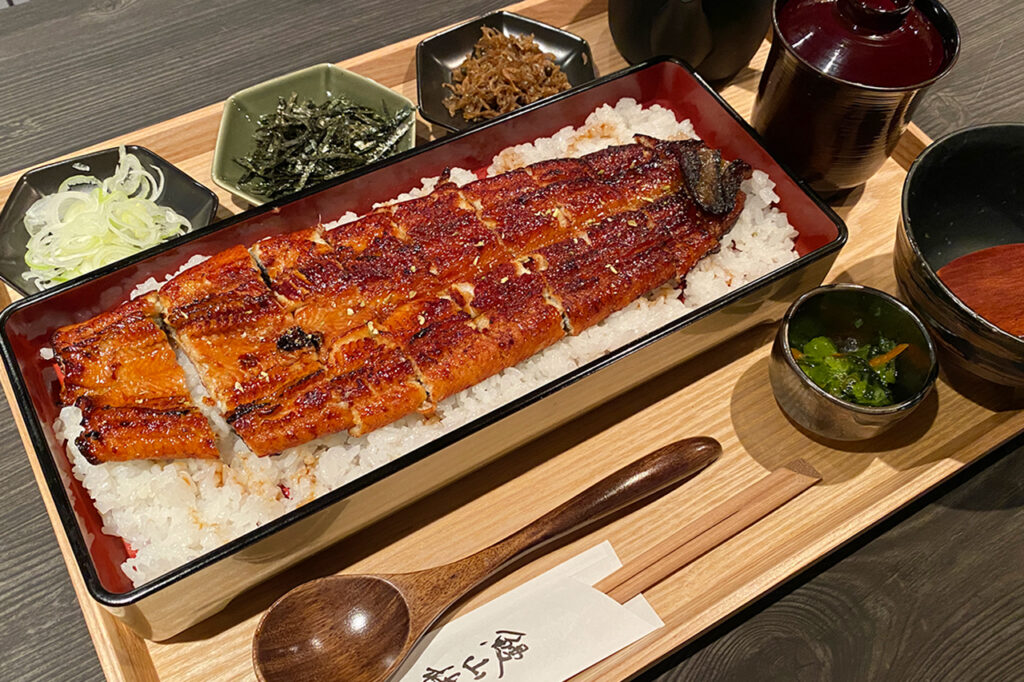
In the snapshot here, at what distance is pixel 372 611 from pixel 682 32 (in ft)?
8.37

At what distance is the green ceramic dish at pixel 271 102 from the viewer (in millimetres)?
2891

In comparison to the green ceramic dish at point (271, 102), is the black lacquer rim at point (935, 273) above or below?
below

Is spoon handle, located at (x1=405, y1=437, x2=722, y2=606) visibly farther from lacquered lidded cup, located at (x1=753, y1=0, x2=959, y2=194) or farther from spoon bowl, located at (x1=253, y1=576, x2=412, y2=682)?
lacquered lidded cup, located at (x1=753, y1=0, x2=959, y2=194)

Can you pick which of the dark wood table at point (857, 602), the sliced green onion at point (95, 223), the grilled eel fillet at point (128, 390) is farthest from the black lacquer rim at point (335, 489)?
the dark wood table at point (857, 602)

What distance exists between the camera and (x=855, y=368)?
89.5 inches

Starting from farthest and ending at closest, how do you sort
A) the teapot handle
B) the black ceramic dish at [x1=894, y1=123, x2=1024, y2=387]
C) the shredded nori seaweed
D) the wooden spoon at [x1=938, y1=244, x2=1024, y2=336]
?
the teapot handle
the shredded nori seaweed
the wooden spoon at [x1=938, y1=244, x2=1024, y2=336]
the black ceramic dish at [x1=894, y1=123, x2=1024, y2=387]

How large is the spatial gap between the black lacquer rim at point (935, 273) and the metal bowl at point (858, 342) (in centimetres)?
11

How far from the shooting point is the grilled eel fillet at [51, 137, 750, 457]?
216cm

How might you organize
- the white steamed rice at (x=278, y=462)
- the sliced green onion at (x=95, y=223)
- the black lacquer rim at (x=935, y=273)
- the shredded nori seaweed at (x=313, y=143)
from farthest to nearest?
1. the shredded nori seaweed at (x=313, y=143)
2. the sliced green onion at (x=95, y=223)
3. the black lacquer rim at (x=935, y=273)
4. the white steamed rice at (x=278, y=462)

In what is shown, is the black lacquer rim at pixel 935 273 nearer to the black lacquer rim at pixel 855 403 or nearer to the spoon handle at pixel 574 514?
the black lacquer rim at pixel 855 403

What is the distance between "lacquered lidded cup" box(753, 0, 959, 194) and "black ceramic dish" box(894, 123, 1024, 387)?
23 centimetres

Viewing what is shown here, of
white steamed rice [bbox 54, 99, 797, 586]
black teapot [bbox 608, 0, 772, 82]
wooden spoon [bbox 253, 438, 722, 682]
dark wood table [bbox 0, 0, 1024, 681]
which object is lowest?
dark wood table [bbox 0, 0, 1024, 681]

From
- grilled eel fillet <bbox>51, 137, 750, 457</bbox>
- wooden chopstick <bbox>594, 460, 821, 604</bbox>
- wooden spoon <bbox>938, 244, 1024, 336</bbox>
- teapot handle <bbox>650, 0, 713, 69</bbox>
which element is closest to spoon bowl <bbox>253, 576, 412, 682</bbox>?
grilled eel fillet <bbox>51, 137, 750, 457</bbox>

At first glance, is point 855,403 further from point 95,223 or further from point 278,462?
point 95,223
